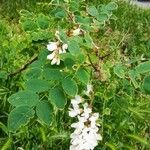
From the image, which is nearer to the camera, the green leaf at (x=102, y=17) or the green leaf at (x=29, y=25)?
the green leaf at (x=29, y=25)

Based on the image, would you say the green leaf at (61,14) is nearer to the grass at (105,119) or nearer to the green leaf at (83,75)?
the grass at (105,119)

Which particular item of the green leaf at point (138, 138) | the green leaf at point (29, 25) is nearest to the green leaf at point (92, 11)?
the green leaf at point (29, 25)

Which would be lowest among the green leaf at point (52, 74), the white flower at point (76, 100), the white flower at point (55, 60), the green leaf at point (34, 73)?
the white flower at point (76, 100)

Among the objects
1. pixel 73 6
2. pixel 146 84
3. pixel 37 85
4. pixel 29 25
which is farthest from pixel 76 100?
pixel 73 6

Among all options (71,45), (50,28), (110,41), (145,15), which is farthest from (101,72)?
(145,15)

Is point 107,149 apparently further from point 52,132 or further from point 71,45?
point 71,45

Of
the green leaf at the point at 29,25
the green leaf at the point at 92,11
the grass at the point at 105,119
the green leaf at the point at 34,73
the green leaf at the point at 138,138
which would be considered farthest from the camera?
the green leaf at the point at 138,138

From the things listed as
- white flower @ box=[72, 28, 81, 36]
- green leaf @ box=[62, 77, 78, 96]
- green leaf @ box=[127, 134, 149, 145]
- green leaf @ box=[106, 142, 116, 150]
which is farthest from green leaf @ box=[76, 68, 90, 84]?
green leaf @ box=[127, 134, 149, 145]

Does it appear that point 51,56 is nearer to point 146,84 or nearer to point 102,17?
point 146,84
